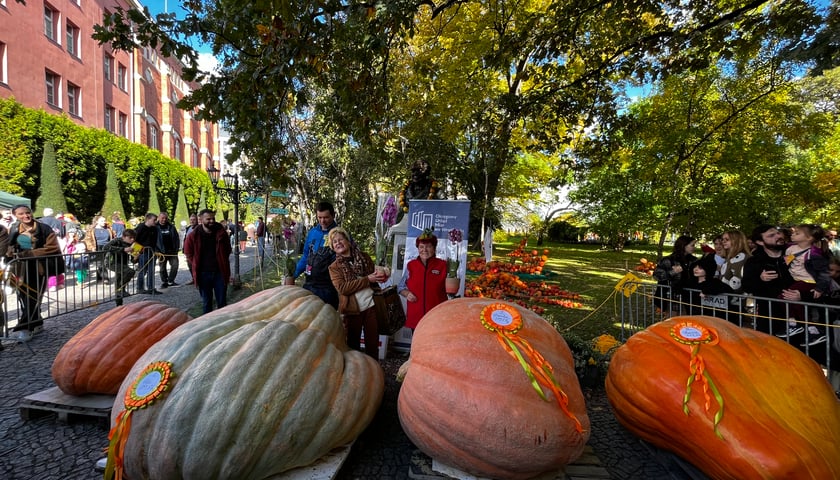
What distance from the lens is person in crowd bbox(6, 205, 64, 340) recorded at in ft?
16.4

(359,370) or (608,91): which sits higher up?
(608,91)

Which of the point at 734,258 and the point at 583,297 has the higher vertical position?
the point at 734,258

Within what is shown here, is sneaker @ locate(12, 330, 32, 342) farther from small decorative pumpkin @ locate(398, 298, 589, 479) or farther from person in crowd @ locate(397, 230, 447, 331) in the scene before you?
small decorative pumpkin @ locate(398, 298, 589, 479)

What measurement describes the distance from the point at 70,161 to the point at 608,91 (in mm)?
22327

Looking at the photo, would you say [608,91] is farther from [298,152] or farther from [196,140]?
[196,140]

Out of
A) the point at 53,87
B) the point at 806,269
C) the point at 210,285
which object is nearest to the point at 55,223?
the point at 210,285

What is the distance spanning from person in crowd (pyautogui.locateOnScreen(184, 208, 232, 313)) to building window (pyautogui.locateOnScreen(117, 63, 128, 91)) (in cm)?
3064

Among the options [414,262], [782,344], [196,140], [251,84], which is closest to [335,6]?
[251,84]

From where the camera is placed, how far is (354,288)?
12.1 feet

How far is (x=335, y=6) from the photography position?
3443 millimetres

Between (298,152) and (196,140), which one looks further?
(196,140)

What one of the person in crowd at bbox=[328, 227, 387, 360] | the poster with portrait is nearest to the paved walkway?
the person in crowd at bbox=[328, 227, 387, 360]

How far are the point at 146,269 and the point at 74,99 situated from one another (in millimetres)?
21747

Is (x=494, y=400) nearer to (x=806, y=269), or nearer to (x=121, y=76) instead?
(x=806, y=269)
